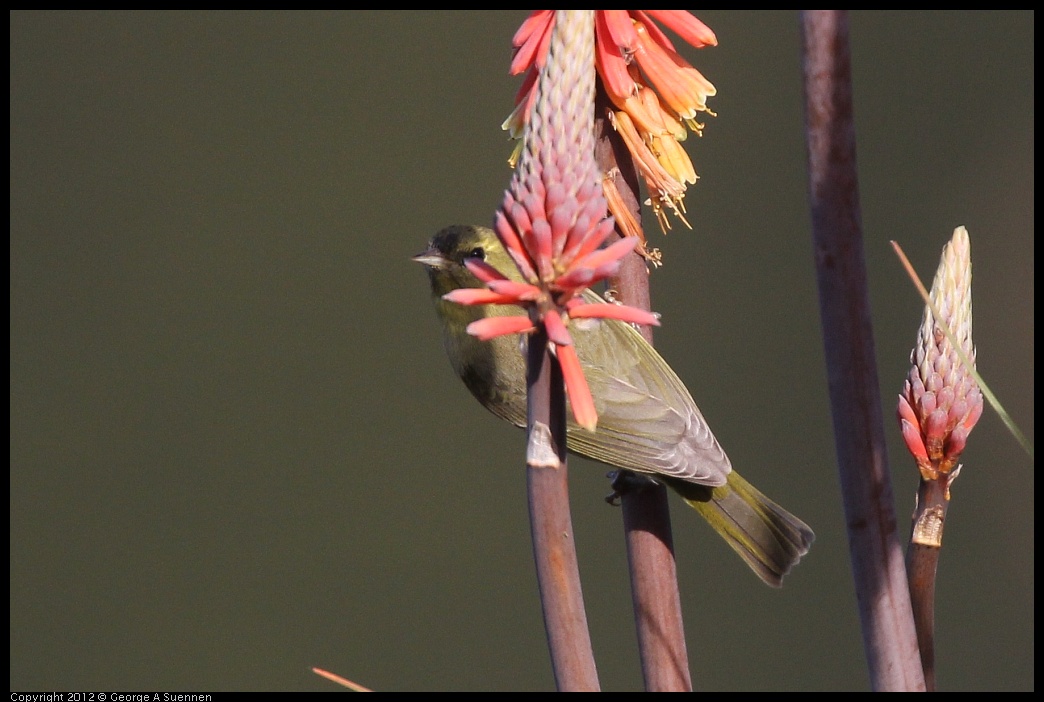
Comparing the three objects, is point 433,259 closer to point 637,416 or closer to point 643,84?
point 637,416

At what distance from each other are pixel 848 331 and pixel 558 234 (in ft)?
0.64

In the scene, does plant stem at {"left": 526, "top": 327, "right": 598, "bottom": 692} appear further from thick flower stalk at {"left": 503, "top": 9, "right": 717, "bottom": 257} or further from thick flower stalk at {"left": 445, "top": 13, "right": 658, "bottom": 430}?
thick flower stalk at {"left": 503, "top": 9, "right": 717, "bottom": 257}

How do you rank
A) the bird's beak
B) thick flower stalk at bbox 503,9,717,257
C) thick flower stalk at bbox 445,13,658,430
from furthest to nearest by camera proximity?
the bird's beak, thick flower stalk at bbox 503,9,717,257, thick flower stalk at bbox 445,13,658,430

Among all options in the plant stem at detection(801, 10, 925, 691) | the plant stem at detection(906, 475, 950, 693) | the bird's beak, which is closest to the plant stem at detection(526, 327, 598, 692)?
the plant stem at detection(801, 10, 925, 691)

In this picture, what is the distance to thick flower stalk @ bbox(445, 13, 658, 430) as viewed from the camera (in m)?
0.57

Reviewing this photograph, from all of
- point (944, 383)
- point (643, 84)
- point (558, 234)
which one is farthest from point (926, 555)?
point (643, 84)

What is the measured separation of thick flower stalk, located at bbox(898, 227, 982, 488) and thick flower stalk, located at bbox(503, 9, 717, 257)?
0.97 ft

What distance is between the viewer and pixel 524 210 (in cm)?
58

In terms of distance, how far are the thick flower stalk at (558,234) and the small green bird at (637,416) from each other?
0.90m

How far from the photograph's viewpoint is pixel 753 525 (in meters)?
1.70

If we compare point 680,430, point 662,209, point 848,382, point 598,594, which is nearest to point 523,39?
point 662,209

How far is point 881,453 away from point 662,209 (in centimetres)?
55

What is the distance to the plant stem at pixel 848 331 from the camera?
1.99 feet

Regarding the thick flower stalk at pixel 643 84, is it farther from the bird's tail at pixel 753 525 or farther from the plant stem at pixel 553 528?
the bird's tail at pixel 753 525
